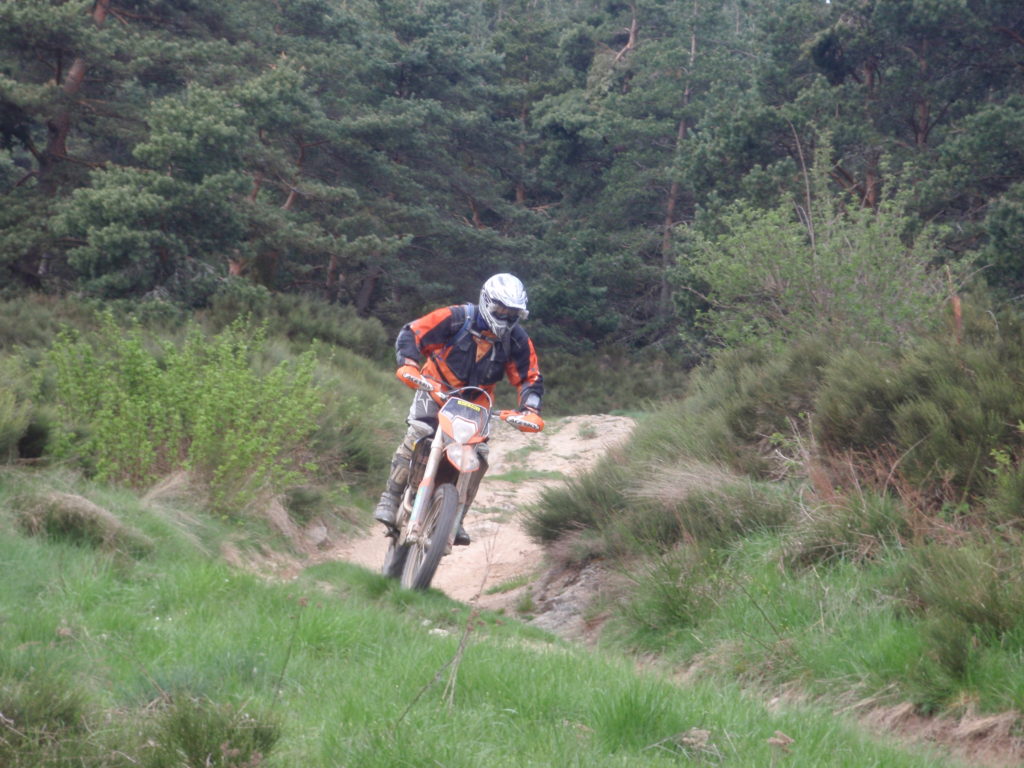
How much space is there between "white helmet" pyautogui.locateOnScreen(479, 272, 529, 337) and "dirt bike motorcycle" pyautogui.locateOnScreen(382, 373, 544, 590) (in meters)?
0.49

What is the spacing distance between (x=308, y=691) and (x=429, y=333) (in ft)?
11.7

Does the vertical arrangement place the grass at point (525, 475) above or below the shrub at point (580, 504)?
below

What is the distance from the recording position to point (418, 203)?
103 ft

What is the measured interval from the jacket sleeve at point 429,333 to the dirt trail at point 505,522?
1.49m

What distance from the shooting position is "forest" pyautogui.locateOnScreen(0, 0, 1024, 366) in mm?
14711

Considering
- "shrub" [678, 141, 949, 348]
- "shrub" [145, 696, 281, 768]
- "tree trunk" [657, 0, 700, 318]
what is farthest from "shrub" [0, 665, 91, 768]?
"tree trunk" [657, 0, 700, 318]

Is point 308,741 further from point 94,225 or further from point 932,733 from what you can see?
point 94,225

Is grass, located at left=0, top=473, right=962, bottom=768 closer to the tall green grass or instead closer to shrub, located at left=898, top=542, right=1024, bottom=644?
the tall green grass

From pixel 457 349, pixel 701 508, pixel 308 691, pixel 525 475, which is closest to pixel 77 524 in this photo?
pixel 457 349

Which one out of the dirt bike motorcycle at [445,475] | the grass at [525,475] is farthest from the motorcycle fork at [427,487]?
the grass at [525,475]

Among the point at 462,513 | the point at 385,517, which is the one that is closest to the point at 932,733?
the point at 462,513

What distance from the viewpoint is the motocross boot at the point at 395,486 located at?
7379 mm

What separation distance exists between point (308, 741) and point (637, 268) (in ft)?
107

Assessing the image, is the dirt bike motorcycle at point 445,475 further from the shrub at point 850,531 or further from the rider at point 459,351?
the shrub at point 850,531
